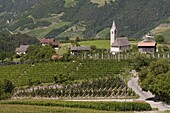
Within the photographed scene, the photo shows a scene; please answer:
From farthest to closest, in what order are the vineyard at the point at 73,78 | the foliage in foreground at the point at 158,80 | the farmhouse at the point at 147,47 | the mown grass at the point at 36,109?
the farmhouse at the point at 147,47, the vineyard at the point at 73,78, the foliage in foreground at the point at 158,80, the mown grass at the point at 36,109

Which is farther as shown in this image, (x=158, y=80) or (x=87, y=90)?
(x=87, y=90)

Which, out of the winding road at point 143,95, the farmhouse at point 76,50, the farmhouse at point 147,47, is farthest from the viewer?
the farmhouse at point 76,50

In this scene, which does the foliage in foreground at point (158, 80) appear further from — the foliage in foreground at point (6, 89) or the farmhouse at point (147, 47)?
the farmhouse at point (147, 47)

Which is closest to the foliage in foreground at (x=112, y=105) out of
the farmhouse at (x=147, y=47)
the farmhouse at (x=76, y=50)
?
the farmhouse at (x=147, y=47)

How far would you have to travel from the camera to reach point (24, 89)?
97188 millimetres

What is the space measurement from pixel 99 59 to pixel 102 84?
2869 centimetres

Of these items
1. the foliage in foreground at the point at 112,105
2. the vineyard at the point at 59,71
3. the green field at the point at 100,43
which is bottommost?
the foliage in foreground at the point at 112,105

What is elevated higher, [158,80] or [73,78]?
[158,80]

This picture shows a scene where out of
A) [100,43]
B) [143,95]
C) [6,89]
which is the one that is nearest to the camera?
[143,95]

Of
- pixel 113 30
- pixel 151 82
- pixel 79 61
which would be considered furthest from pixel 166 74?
pixel 113 30

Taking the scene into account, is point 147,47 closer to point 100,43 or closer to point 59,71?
point 100,43

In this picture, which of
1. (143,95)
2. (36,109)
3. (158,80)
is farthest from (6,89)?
(158,80)

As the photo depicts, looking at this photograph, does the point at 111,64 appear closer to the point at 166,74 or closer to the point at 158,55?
the point at 158,55

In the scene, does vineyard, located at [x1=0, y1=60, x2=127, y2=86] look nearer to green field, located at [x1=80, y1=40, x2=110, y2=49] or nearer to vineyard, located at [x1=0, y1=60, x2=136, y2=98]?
vineyard, located at [x1=0, y1=60, x2=136, y2=98]
